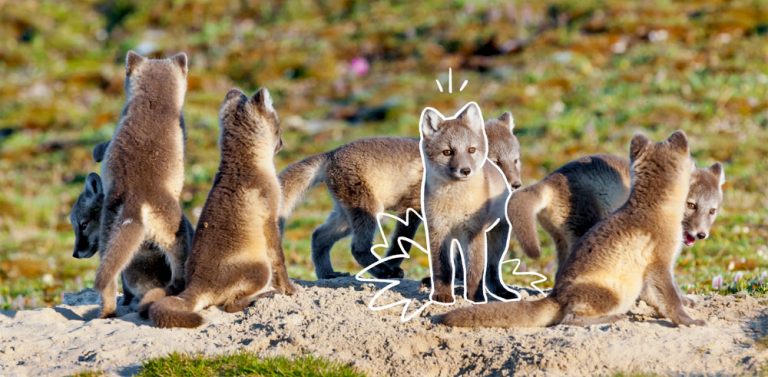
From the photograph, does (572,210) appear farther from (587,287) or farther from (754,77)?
(754,77)

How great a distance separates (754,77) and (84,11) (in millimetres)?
45130

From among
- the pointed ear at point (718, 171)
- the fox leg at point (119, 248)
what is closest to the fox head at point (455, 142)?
the pointed ear at point (718, 171)

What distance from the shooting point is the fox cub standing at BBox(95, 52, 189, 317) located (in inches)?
409

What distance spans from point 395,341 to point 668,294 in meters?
2.47

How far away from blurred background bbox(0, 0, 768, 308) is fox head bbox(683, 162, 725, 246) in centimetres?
120

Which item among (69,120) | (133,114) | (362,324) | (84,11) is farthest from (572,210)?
(84,11)

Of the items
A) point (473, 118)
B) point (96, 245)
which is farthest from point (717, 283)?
point (96, 245)

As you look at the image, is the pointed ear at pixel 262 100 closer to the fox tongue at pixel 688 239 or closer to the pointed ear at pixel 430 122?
the pointed ear at pixel 430 122

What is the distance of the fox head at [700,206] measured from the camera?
32.9 feet

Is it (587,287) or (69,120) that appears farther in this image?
(69,120)

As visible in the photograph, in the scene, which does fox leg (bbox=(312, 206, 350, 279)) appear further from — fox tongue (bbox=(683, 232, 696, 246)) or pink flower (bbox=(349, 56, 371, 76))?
pink flower (bbox=(349, 56, 371, 76))

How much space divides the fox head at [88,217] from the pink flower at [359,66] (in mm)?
29785

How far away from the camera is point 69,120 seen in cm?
3803

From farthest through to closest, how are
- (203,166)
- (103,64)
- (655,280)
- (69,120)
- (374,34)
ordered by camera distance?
(103,64)
(374,34)
(69,120)
(203,166)
(655,280)
